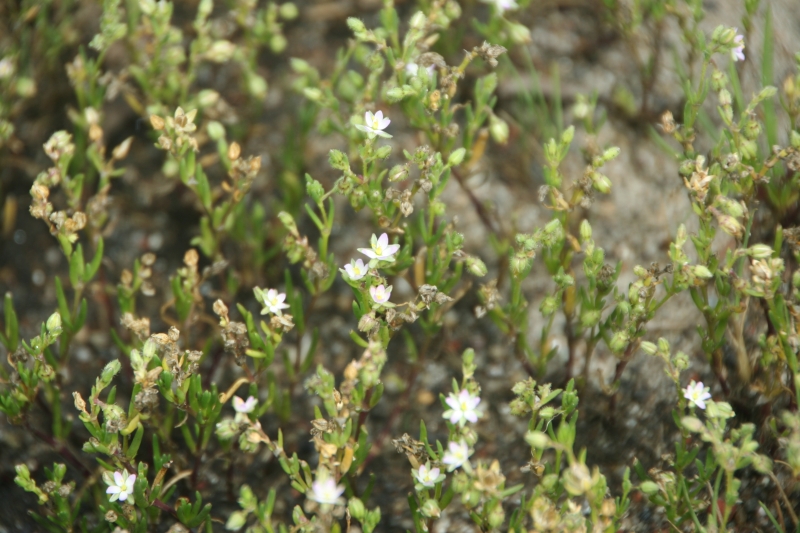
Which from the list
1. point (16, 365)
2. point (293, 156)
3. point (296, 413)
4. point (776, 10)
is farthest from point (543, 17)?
point (16, 365)

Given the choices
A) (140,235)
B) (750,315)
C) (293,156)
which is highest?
(293,156)

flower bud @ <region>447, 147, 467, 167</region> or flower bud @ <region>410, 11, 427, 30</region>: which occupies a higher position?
flower bud @ <region>410, 11, 427, 30</region>

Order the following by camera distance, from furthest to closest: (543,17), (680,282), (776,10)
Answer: (543,17) < (776,10) < (680,282)

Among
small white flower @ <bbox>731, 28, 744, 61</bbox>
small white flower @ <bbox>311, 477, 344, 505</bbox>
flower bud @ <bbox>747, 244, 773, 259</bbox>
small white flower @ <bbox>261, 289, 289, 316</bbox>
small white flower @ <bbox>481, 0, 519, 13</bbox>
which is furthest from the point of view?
small white flower @ <bbox>481, 0, 519, 13</bbox>

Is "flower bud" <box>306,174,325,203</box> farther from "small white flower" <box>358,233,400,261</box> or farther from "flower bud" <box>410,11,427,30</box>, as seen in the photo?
"flower bud" <box>410,11,427,30</box>

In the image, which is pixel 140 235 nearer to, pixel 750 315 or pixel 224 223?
pixel 224 223

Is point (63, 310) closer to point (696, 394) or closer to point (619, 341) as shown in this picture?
point (619, 341)

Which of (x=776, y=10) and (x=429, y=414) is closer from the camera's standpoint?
(x=429, y=414)

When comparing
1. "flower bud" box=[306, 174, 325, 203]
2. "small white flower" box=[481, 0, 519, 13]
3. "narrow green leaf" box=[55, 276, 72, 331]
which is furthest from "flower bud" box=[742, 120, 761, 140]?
"narrow green leaf" box=[55, 276, 72, 331]
